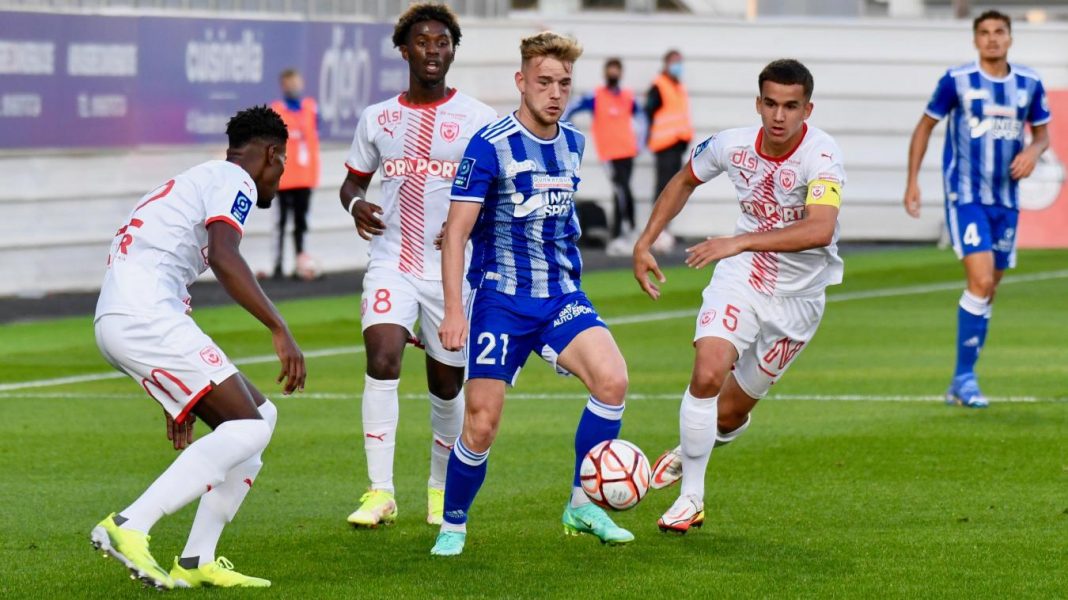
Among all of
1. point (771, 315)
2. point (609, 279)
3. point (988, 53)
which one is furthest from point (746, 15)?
point (771, 315)

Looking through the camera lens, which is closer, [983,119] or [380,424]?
[380,424]

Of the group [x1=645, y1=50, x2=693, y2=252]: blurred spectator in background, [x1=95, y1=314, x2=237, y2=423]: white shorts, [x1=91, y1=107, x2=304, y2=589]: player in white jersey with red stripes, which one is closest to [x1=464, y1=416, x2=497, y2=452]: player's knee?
[x1=91, y1=107, x2=304, y2=589]: player in white jersey with red stripes

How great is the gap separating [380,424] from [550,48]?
198cm

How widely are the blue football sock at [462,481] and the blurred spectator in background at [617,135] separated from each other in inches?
669

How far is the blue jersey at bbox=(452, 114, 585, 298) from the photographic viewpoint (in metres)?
7.32

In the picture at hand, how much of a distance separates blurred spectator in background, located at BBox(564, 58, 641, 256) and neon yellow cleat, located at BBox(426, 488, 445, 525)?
1608 centimetres

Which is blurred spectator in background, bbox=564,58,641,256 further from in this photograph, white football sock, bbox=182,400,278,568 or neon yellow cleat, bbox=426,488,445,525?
white football sock, bbox=182,400,278,568

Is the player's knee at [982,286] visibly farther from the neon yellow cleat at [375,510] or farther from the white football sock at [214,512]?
the white football sock at [214,512]

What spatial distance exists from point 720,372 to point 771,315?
419mm

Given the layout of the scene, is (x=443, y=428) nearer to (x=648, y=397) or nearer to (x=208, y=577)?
(x=208, y=577)

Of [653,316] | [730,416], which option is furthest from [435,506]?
[653,316]

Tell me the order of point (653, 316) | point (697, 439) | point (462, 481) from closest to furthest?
1. point (462, 481)
2. point (697, 439)
3. point (653, 316)

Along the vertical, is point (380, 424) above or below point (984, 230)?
below

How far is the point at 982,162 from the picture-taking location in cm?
1181
